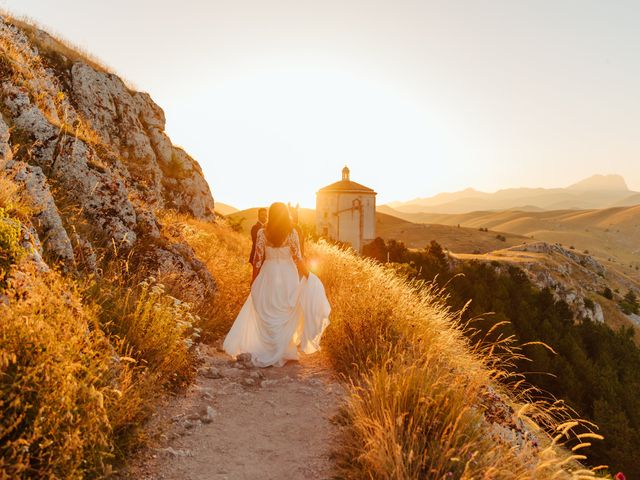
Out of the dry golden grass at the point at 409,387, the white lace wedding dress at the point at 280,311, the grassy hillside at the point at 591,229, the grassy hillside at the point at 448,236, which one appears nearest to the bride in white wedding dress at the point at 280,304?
the white lace wedding dress at the point at 280,311

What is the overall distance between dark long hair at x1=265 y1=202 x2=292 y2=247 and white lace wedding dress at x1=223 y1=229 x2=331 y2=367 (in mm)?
150

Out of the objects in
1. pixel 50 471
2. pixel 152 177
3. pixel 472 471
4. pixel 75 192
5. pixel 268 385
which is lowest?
Answer: pixel 268 385

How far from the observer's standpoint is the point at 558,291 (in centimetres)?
3756

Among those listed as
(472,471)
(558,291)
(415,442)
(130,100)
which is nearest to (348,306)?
(415,442)

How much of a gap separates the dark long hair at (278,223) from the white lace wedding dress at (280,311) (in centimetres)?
15

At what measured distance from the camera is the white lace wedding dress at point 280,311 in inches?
261

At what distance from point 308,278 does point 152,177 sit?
9.13m

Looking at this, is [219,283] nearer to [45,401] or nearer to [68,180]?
[68,180]

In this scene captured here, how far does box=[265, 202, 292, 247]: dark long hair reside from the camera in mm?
6668

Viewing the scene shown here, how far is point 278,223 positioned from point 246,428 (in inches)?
130

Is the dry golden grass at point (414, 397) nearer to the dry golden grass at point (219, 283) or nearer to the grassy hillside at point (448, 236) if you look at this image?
the dry golden grass at point (219, 283)

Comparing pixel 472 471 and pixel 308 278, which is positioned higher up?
pixel 308 278

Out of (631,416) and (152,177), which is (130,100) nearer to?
(152,177)

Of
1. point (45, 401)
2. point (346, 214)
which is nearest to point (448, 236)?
point (346, 214)
